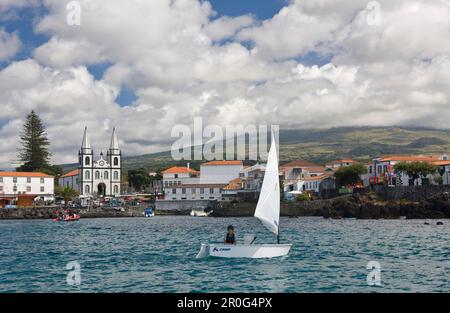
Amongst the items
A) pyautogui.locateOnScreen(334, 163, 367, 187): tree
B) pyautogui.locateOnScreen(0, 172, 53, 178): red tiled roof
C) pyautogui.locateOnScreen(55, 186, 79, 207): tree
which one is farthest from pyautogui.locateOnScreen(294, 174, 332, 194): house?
pyautogui.locateOnScreen(0, 172, 53, 178): red tiled roof

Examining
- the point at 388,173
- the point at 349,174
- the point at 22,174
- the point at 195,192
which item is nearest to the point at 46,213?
the point at 22,174

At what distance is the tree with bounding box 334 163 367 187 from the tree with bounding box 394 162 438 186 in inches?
462

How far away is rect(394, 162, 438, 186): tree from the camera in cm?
12519

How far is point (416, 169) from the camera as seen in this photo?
411 feet

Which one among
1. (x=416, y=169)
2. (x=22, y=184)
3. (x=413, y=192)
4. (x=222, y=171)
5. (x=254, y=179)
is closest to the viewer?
(x=413, y=192)

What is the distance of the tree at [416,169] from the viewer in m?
125

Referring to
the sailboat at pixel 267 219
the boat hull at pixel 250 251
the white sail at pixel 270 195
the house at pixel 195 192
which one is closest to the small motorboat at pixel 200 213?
the house at pixel 195 192

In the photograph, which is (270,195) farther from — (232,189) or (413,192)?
(232,189)

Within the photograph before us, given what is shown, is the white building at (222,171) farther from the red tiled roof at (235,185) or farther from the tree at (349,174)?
the tree at (349,174)

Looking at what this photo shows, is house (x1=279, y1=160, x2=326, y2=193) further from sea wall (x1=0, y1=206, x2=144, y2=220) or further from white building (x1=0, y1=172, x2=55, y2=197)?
white building (x1=0, y1=172, x2=55, y2=197)

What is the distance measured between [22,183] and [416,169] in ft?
337

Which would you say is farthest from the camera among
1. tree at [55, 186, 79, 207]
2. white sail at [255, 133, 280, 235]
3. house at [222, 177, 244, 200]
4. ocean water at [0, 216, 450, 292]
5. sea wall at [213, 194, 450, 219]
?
tree at [55, 186, 79, 207]

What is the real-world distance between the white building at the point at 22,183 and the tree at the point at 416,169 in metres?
95.0
